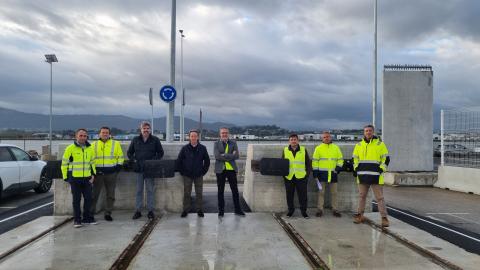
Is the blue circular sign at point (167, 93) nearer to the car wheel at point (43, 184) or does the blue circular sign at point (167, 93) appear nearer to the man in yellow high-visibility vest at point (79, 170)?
the man in yellow high-visibility vest at point (79, 170)

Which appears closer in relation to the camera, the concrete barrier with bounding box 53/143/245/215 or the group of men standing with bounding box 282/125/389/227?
the group of men standing with bounding box 282/125/389/227

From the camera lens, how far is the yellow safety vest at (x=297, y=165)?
334 inches

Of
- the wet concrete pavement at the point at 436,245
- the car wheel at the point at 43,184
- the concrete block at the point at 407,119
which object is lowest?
the wet concrete pavement at the point at 436,245

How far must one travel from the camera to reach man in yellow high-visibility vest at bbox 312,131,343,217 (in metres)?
8.55

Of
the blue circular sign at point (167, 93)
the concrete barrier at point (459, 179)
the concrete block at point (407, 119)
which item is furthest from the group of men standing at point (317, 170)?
the concrete block at point (407, 119)

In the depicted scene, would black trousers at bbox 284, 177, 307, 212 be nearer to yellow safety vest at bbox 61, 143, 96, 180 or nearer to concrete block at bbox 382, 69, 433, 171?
yellow safety vest at bbox 61, 143, 96, 180

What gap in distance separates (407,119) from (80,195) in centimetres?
1314

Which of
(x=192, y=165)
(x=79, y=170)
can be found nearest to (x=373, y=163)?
(x=192, y=165)

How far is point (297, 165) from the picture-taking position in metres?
8.52

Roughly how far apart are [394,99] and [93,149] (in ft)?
40.9

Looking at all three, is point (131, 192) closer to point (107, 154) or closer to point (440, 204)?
point (107, 154)

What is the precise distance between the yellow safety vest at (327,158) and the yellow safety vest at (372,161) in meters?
0.62

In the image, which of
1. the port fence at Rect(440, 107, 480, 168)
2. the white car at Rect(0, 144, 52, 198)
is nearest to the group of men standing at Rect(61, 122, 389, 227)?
the white car at Rect(0, 144, 52, 198)

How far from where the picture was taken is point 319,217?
8.59 m
